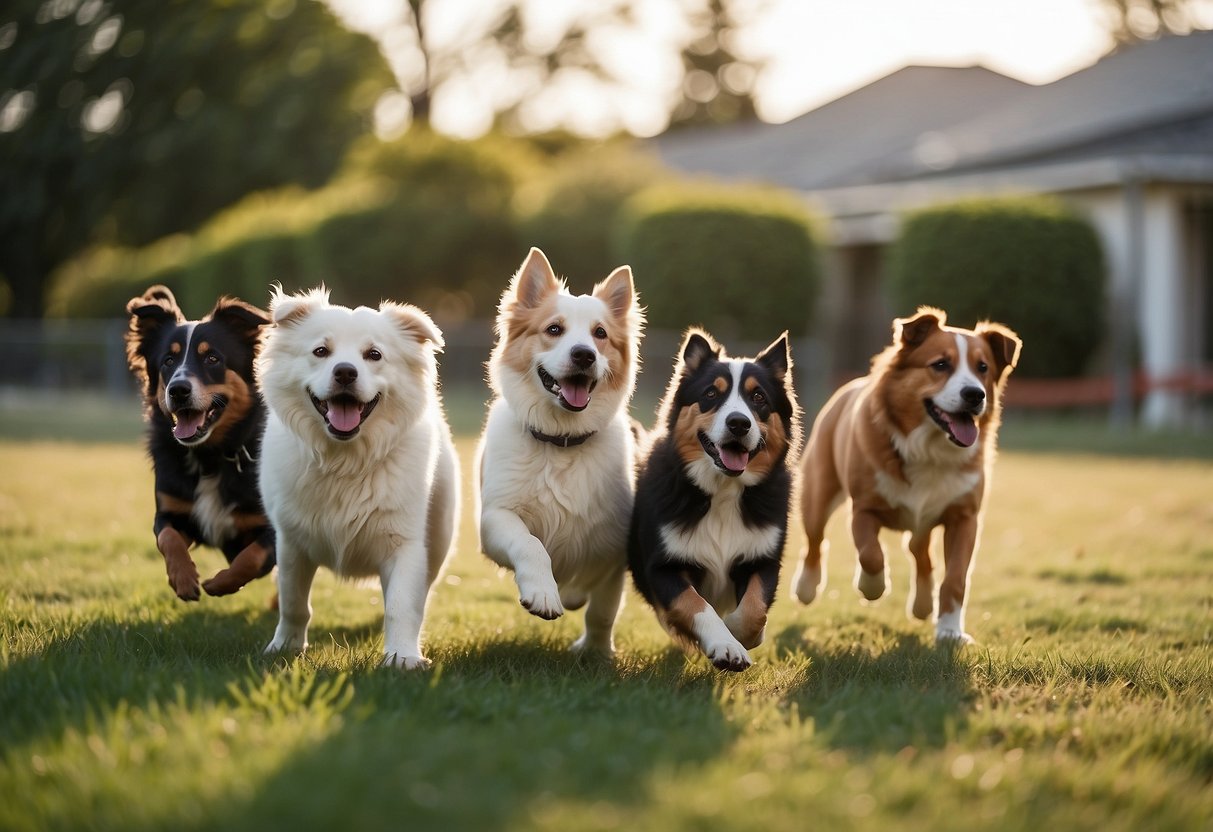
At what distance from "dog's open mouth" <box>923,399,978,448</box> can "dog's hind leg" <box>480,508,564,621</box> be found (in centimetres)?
215

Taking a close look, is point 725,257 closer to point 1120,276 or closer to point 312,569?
point 1120,276

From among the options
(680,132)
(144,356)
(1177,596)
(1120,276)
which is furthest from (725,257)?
(680,132)

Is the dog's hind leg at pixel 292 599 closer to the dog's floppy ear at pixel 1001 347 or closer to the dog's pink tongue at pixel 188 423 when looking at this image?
the dog's pink tongue at pixel 188 423

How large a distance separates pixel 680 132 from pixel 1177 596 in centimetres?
5469

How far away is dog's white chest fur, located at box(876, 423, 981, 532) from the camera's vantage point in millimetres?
6594

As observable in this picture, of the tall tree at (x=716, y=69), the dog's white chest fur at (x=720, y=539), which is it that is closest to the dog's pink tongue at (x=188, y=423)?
the dog's white chest fur at (x=720, y=539)

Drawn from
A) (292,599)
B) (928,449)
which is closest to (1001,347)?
(928,449)

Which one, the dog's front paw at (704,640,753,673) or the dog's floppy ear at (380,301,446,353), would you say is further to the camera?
the dog's floppy ear at (380,301,446,353)

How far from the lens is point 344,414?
5457 millimetres

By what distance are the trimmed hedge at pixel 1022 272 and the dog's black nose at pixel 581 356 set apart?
1692cm

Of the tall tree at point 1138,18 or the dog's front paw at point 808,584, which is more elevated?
the tall tree at point 1138,18

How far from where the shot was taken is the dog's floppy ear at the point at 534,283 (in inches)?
→ 247

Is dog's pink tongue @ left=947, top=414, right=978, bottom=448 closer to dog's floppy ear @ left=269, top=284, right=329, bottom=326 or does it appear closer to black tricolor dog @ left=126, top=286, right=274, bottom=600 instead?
dog's floppy ear @ left=269, top=284, right=329, bottom=326

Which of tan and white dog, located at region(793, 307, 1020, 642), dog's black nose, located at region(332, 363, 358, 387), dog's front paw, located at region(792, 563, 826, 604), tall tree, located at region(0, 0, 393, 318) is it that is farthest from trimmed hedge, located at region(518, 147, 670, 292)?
dog's black nose, located at region(332, 363, 358, 387)
